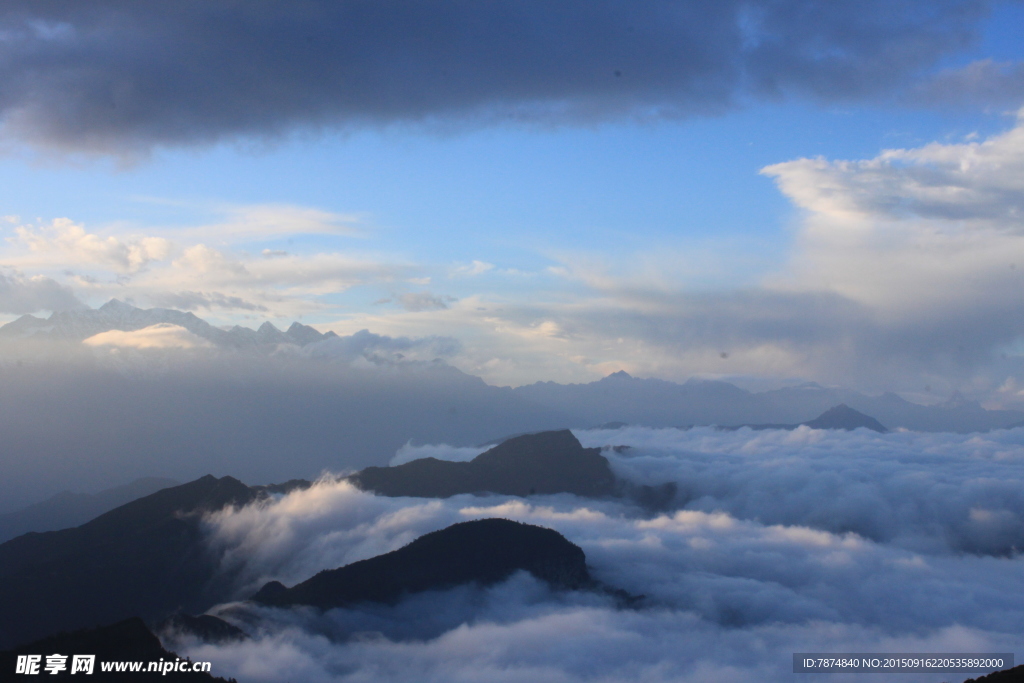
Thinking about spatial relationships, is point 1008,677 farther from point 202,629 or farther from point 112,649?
point 202,629

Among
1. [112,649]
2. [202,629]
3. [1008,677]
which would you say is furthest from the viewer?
[202,629]

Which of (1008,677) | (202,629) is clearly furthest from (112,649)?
(1008,677)

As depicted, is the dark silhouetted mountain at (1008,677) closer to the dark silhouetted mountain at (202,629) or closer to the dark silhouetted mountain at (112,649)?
the dark silhouetted mountain at (112,649)

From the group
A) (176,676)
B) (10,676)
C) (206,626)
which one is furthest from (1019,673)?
(206,626)

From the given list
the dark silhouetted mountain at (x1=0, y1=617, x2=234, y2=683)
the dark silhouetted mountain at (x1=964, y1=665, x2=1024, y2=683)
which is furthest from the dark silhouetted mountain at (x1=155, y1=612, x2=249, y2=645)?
the dark silhouetted mountain at (x1=964, y1=665, x2=1024, y2=683)

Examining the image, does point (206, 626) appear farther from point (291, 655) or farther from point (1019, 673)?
point (1019, 673)

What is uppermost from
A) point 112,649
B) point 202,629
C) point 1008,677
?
point 112,649

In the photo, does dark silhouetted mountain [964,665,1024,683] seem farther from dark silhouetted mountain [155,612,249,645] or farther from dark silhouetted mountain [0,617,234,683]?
dark silhouetted mountain [155,612,249,645]

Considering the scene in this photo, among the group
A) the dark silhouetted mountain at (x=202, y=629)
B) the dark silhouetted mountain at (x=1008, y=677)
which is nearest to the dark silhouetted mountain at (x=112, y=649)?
the dark silhouetted mountain at (x=202, y=629)
